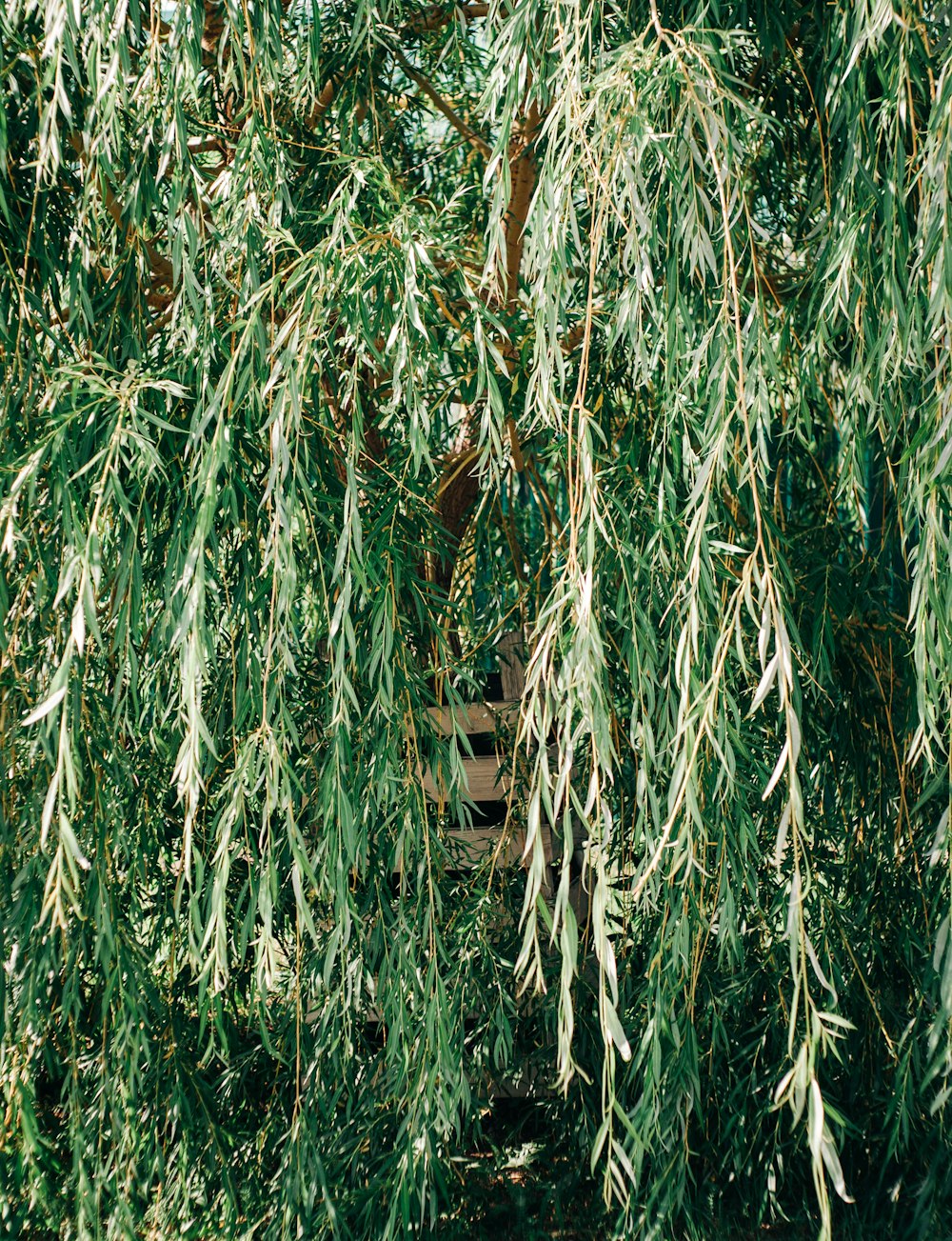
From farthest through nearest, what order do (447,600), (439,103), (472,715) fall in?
(472,715), (439,103), (447,600)

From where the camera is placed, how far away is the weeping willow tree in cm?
162

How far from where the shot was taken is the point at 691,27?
5.40ft

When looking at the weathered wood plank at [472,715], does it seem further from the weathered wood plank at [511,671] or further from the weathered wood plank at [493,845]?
the weathered wood plank at [493,845]

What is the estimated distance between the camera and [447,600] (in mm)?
2131

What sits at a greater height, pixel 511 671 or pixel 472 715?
pixel 511 671

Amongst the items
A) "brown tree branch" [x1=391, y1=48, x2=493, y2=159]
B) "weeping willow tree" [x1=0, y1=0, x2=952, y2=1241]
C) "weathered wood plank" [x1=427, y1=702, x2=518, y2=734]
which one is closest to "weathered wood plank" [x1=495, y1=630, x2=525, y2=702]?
"weathered wood plank" [x1=427, y1=702, x2=518, y2=734]

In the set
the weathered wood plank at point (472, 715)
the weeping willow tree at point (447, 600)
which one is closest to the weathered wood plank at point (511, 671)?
the weathered wood plank at point (472, 715)

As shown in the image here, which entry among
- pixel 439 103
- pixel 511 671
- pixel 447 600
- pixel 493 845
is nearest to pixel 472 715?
pixel 511 671

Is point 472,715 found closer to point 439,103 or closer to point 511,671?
point 511,671

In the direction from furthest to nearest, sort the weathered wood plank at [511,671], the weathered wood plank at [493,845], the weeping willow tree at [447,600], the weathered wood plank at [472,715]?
the weathered wood plank at [511,671] < the weathered wood plank at [493,845] < the weathered wood plank at [472,715] < the weeping willow tree at [447,600]

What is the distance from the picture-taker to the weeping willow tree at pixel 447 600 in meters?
1.62

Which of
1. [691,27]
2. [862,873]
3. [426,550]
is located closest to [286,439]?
[426,550]

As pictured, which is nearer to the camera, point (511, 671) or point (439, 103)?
point (439, 103)

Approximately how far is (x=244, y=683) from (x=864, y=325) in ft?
3.41
